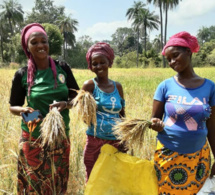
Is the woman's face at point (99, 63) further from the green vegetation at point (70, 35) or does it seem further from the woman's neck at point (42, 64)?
the green vegetation at point (70, 35)

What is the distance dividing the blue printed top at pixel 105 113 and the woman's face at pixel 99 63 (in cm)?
13

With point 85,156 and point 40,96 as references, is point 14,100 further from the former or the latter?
point 85,156

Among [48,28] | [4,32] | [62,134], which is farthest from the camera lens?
[4,32]

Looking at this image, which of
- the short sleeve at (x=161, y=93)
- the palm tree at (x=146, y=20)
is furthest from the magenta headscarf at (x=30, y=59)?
the palm tree at (x=146, y=20)

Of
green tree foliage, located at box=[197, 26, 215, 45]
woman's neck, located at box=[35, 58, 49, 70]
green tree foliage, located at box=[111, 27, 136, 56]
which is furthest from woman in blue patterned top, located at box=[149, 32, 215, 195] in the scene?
green tree foliage, located at box=[197, 26, 215, 45]

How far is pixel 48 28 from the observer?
20.8m

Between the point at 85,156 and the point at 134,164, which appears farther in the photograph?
the point at 85,156

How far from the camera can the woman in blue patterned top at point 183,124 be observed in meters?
1.36

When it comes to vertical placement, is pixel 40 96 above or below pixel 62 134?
above

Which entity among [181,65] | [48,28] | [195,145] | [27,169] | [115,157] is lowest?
[27,169]

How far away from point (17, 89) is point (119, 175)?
0.93m

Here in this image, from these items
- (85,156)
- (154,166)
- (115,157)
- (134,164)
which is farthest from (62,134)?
(154,166)

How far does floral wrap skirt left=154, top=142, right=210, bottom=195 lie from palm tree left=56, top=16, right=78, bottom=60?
33.7m

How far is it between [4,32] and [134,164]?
121ft
